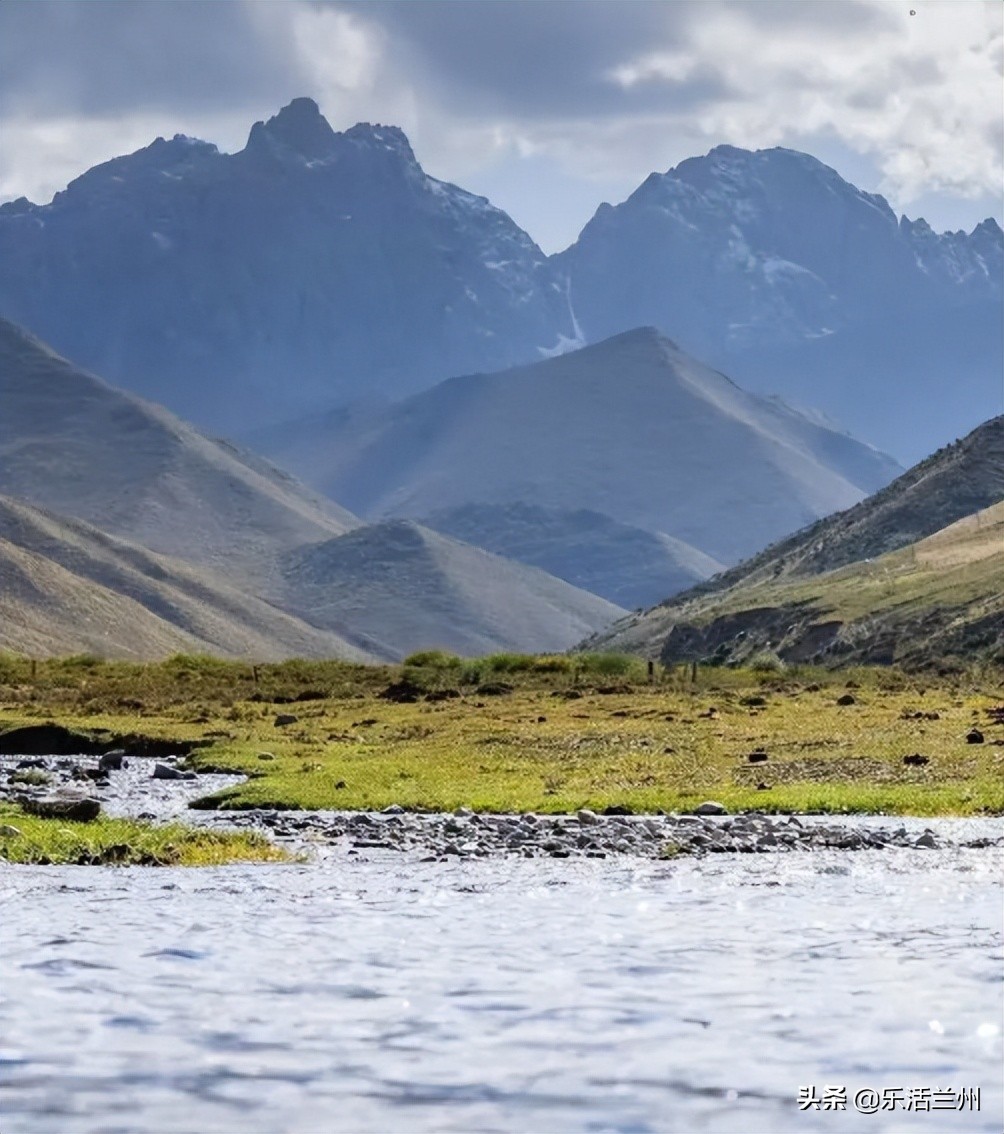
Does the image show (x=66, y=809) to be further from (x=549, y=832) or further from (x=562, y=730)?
(x=562, y=730)

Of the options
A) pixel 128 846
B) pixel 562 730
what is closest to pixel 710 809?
pixel 128 846

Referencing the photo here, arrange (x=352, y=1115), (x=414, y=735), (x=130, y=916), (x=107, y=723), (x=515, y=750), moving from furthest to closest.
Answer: (x=107, y=723)
(x=414, y=735)
(x=515, y=750)
(x=130, y=916)
(x=352, y=1115)

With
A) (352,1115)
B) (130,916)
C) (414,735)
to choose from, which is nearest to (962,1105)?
(352,1115)

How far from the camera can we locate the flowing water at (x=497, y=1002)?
44.2 feet

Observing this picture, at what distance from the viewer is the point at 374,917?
73.1 ft

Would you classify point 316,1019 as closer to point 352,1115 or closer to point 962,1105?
point 352,1115

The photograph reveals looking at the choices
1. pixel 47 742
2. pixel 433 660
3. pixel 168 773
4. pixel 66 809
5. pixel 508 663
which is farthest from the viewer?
pixel 433 660

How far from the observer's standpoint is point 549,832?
31.3 meters

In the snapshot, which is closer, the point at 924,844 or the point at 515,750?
the point at 924,844

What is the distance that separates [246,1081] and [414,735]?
44018 mm

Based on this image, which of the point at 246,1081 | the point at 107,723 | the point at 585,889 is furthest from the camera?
the point at 107,723

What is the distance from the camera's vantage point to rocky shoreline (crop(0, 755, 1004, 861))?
96.2ft

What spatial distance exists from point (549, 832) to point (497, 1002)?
14321 millimetres

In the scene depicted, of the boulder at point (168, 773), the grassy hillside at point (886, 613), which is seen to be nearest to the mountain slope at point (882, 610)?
the grassy hillside at point (886, 613)
